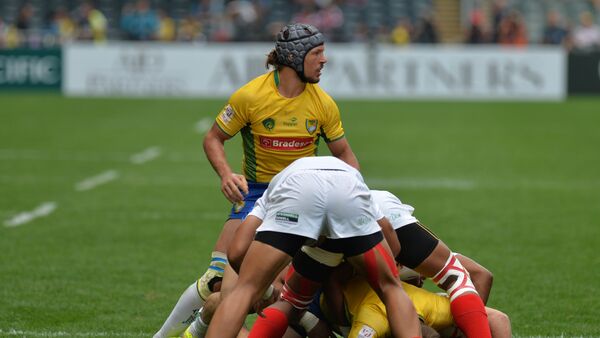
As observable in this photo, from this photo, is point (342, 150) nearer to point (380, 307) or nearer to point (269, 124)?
point (269, 124)

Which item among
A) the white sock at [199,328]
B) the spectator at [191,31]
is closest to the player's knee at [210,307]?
the white sock at [199,328]

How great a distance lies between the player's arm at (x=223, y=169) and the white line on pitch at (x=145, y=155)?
11.2 m

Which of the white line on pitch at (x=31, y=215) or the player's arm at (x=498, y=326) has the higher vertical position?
the player's arm at (x=498, y=326)

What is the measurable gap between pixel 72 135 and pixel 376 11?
19344 millimetres

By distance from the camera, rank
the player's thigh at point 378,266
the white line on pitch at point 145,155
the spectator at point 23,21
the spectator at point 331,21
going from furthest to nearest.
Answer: the spectator at point 23,21 < the spectator at point 331,21 < the white line on pitch at point 145,155 < the player's thigh at point 378,266

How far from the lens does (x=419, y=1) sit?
41.2 metres

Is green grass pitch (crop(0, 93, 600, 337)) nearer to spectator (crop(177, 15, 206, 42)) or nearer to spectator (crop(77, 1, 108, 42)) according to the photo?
spectator (crop(177, 15, 206, 42))

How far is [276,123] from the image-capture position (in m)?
7.97

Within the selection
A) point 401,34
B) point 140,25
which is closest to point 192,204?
point 140,25

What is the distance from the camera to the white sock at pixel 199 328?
7.24 metres

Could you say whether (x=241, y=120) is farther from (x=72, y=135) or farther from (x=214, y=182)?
(x=72, y=135)

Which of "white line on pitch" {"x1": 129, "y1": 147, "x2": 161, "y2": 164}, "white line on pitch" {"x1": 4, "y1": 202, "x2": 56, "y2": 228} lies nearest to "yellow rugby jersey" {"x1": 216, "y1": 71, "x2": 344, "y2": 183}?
"white line on pitch" {"x1": 4, "y1": 202, "x2": 56, "y2": 228}

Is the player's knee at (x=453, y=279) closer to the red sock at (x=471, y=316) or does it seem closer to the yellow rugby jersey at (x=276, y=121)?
the red sock at (x=471, y=316)

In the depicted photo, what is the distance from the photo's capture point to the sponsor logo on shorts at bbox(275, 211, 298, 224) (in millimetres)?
6578
